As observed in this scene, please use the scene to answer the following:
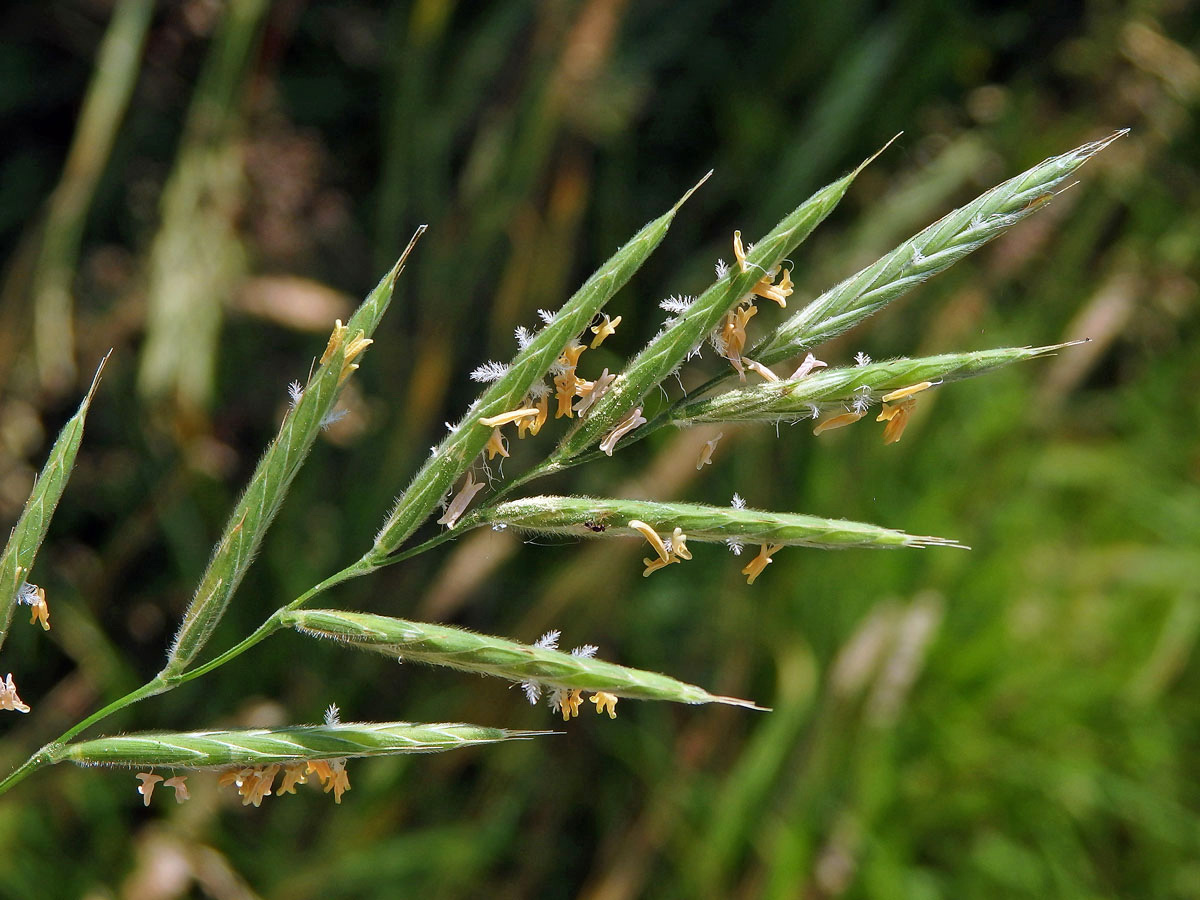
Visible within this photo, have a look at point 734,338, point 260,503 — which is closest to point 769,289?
point 734,338

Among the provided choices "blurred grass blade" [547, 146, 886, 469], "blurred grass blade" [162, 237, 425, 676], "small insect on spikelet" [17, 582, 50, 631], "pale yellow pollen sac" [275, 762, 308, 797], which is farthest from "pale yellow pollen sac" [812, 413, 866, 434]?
"small insect on spikelet" [17, 582, 50, 631]

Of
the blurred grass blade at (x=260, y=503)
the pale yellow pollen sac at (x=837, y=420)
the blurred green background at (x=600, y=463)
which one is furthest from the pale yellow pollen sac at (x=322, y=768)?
Result: the blurred green background at (x=600, y=463)

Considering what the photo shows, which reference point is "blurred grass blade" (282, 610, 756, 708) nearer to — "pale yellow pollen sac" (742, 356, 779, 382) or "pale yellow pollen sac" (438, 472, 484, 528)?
"pale yellow pollen sac" (438, 472, 484, 528)

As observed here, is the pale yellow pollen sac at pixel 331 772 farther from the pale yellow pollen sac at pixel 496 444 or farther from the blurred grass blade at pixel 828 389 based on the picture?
the blurred grass blade at pixel 828 389

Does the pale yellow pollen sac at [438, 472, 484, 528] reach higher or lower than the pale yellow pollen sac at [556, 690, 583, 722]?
higher

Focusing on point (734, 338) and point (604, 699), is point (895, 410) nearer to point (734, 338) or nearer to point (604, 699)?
point (734, 338)

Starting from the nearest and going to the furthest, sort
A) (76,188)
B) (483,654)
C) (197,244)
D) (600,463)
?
(483,654)
(76,188)
(197,244)
(600,463)
